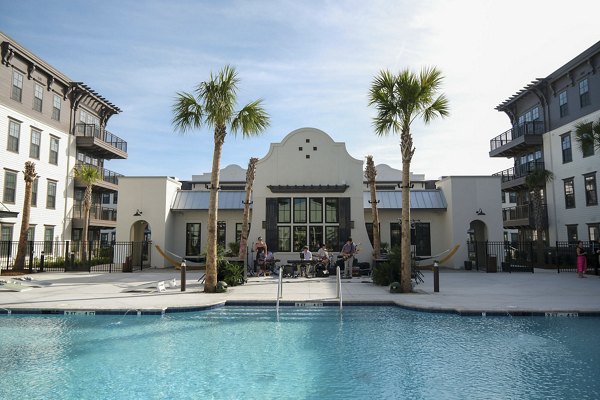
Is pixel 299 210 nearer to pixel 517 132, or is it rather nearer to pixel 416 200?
pixel 416 200

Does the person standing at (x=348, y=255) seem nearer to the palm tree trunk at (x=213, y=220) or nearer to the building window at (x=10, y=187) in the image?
the palm tree trunk at (x=213, y=220)

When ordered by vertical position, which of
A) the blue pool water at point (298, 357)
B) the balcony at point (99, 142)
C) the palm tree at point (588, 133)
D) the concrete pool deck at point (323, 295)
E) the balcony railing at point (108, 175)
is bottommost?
the blue pool water at point (298, 357)

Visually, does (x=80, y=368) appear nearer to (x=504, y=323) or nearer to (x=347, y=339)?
(x=347, y=339)

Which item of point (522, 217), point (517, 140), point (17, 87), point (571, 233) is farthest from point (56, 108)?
point (571, 233)

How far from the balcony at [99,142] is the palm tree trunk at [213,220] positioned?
68.6 ft

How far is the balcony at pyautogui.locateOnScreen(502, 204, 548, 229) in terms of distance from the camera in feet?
96.7

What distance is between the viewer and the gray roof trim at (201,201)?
2483 centimetres

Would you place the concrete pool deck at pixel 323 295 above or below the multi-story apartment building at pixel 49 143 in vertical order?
below

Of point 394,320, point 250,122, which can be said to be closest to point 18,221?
point 250,122

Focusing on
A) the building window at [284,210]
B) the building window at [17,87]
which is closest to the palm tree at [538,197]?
the building window at [284,210]

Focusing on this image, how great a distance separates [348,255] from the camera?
59.9 ft

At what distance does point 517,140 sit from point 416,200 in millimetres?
12308

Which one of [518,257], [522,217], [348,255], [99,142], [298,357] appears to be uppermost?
[99,142]

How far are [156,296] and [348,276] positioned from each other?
352 inches
